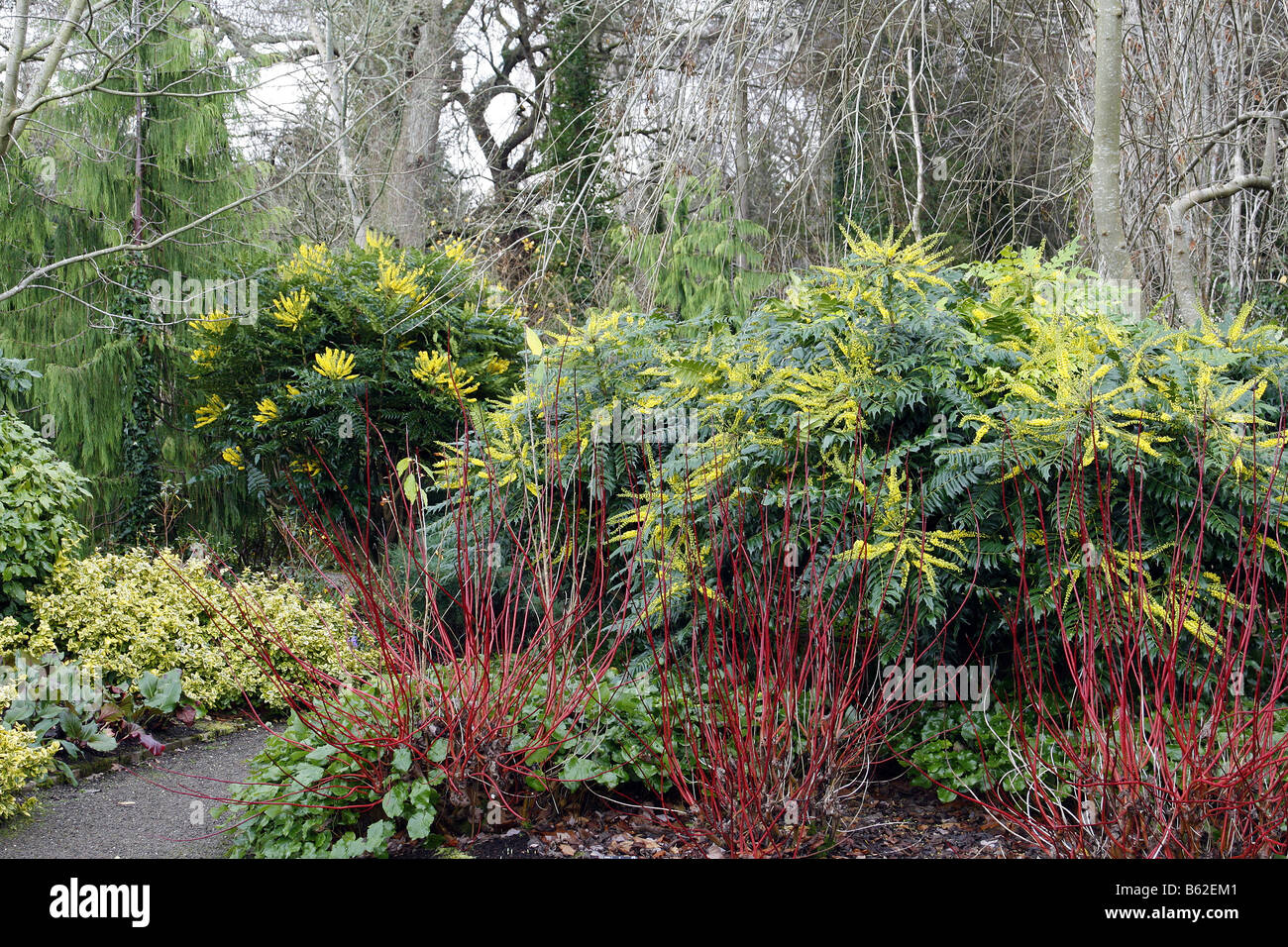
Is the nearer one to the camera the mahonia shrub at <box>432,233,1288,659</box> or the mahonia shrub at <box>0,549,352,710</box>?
the mahonia shrub at <box>432,233,1288,659</box>

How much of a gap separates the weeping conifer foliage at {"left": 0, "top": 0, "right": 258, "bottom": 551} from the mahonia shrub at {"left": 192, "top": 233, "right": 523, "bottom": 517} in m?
1.27

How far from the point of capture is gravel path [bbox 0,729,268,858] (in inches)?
129

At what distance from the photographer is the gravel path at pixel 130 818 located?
3.27m

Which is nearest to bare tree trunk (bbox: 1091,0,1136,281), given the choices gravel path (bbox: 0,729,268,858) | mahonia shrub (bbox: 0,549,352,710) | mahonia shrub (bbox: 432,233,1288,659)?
mahonia shrub (bbox: 432,233,1288,659)

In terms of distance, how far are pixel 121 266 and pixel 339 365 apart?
3.06 metres

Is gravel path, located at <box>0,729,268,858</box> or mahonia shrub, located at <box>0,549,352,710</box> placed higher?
mahonia shrub, located at <box>0,549,352,710</box>

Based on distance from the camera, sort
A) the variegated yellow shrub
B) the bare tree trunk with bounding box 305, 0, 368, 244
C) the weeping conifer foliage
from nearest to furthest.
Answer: the variegated yellow shrub, the weeping conifer foliage, the bare tree trunk with bounding box 305, 0, 368, 244

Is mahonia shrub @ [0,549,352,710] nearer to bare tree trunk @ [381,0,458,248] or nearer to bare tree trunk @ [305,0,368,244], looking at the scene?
bare tree trunk @ [305,0,368,244]

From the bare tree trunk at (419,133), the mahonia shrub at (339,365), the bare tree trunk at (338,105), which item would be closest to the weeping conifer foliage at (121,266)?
the mahonia shrub at (339,365)

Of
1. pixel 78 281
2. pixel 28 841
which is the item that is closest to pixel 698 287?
pixel 78 281

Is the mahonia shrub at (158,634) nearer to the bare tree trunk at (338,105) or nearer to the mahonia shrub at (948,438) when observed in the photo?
the mahonia shrub at (948,438)

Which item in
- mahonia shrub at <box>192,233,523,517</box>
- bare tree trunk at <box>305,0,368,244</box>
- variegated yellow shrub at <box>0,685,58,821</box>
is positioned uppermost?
bare tree trunk at <box>305,0,368,244</box>

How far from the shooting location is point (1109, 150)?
15.6 ft

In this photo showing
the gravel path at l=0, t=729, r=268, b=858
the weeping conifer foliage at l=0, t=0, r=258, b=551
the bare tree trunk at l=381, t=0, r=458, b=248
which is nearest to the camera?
the gravel path at l=0, t=729, r=268, b=858
